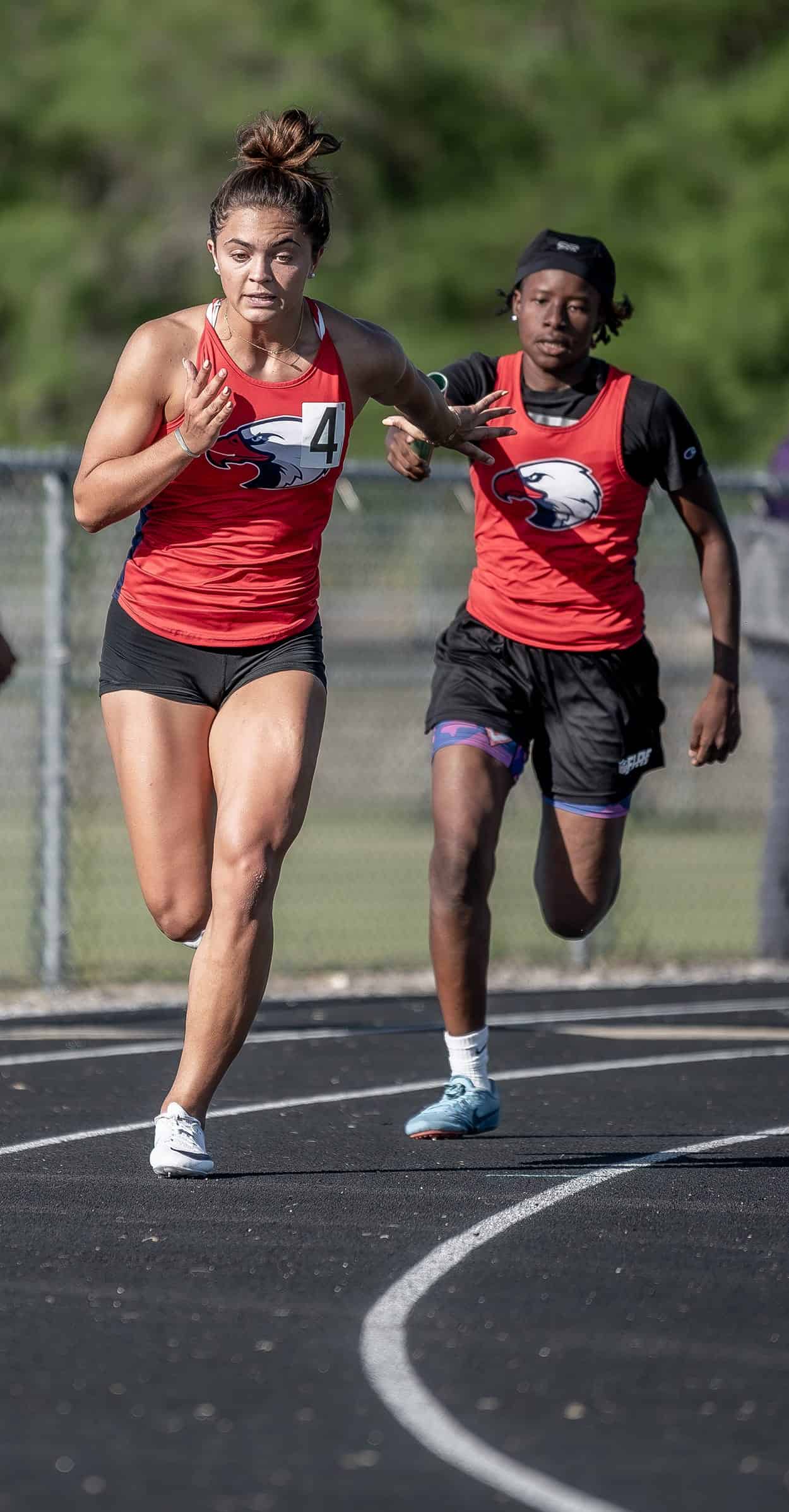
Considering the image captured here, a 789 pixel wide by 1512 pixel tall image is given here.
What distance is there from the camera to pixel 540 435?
7156 mm

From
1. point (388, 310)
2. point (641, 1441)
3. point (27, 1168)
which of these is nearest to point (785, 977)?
point (27, 1168)

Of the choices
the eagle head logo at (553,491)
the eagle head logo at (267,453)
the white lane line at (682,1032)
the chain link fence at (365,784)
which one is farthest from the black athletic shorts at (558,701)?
the chain link fence at (365,784)

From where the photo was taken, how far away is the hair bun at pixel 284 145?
6094 millimetres

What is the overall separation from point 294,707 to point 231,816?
0.32m

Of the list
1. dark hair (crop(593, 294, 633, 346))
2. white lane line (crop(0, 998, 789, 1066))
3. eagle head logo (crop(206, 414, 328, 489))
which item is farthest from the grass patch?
eagle head logo (crop(206, 414, 328, 489))

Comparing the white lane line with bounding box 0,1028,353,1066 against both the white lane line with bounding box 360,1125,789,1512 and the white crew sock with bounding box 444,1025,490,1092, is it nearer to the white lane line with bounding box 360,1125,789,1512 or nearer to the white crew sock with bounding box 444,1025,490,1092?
the white crew sock with bounding box 444,1025,490,1092

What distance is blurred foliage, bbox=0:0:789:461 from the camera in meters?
36.7

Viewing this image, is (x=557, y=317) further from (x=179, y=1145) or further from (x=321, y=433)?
(x=179, y=1145)

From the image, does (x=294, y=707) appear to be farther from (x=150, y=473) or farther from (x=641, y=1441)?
(x=641, y=1441)

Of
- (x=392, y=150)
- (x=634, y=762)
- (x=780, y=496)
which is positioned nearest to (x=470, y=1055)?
(x=634, y=762)

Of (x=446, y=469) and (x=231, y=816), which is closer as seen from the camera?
(x=231, y=816)

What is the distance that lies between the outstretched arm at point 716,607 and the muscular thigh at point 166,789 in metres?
1.61

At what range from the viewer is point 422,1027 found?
390 inches

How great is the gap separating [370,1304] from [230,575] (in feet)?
6.67
